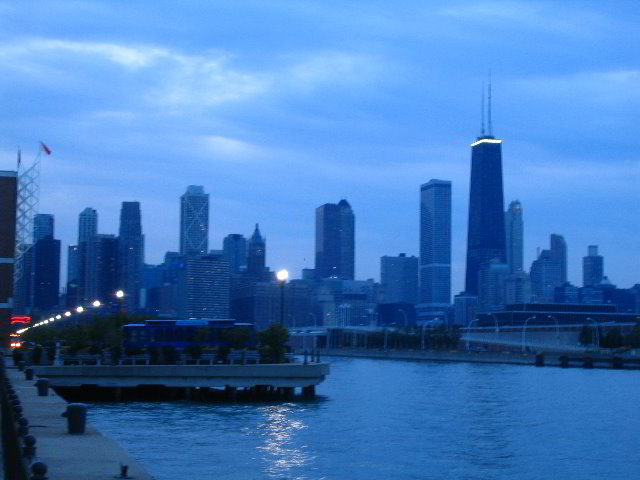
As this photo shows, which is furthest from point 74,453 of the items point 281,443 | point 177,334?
point 177,334

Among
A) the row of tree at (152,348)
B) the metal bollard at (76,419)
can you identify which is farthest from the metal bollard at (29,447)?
the row of tree at (152,348)

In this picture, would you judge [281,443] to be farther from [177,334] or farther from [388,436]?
[177,334]

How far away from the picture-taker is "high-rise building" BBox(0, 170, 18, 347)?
9900 centimetres

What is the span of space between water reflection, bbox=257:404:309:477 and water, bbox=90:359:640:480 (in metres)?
0.06

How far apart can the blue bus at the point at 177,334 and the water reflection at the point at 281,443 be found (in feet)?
75.1

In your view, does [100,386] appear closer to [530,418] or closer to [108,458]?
[530,418]

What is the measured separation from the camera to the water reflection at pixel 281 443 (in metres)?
42.6

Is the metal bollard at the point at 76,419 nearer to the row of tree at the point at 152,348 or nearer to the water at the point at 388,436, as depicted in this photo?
the water at the point at 388,436

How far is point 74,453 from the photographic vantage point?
2298cm

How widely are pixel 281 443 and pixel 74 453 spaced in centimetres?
2771

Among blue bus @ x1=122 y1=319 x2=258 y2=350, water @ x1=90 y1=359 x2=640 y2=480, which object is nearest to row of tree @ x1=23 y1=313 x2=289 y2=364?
blue bus @ x1=122 y1=319 x2=258 y2=350

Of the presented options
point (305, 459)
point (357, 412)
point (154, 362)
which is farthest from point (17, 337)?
point (305, 459)

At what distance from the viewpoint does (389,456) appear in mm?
46062

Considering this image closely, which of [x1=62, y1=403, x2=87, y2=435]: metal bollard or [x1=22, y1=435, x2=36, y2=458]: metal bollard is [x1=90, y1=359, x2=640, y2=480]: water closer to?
[x1=62, y1=403, x2=87, y2=435]: metal bollard
